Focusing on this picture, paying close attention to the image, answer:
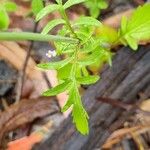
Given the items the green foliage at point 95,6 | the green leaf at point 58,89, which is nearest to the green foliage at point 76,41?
the green leaf at point 58,89

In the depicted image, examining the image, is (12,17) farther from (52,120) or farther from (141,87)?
(141,87)

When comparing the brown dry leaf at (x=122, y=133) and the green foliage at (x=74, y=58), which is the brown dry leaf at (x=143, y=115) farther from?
the green foliage at (x=74, y=58)

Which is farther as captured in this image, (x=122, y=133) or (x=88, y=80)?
(x=122, y=133)

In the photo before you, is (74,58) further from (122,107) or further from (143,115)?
(143,115)

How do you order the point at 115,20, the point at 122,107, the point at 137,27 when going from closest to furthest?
the point at 137,27 → the point at 122,107 → the point at 115,20

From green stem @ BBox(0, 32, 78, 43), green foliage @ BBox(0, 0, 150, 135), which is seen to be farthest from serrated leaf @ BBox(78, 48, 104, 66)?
green stem @ BBox(0, 32, 78, 43)

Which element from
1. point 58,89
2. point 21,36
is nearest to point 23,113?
point 58,89

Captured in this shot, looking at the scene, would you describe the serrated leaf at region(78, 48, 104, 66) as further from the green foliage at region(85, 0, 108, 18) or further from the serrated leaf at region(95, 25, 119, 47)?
the green foliage at region(85, 0, 108, 18)
